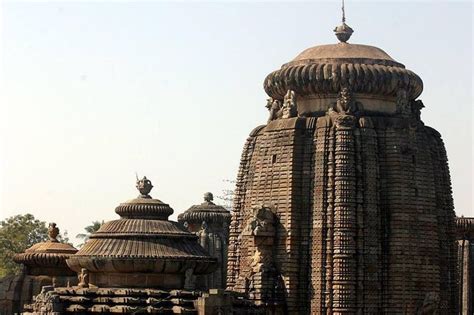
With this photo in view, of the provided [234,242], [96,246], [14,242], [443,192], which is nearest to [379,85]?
[443,192]

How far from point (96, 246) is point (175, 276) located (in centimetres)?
287

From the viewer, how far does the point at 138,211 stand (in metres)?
41.9

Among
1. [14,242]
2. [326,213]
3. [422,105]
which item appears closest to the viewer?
[326,213]

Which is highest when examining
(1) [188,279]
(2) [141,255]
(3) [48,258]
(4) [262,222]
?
(4) [262,222]

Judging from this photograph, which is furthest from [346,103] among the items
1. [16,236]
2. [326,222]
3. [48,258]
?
[16,236]

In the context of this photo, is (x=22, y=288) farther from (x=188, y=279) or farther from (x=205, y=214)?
(x=205, y=214)

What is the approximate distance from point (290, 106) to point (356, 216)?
4.91 metres

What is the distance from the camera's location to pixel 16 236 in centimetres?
9169

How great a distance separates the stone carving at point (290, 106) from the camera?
4172cm

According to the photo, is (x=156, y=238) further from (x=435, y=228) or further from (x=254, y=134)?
(x=435, y=228)

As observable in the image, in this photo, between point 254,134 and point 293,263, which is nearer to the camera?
point 293,263

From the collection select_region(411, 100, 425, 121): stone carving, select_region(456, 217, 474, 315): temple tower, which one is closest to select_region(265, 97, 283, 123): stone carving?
select_region(411, 100, 425, 121): stone carving

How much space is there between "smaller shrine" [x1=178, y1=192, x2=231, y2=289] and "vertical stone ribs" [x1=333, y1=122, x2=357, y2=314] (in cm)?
2105

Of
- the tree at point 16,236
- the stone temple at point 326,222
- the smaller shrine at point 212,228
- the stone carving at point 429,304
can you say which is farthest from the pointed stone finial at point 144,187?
the tree at point 16,236
